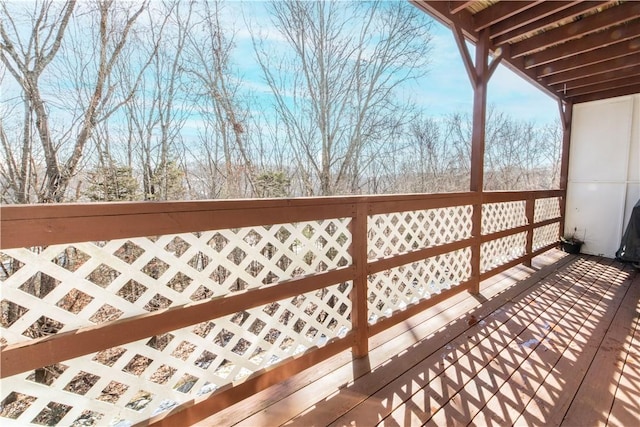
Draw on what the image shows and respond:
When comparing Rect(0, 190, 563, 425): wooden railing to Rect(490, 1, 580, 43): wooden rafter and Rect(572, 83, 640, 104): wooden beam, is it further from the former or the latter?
Rect(572, 83, 640, 104): wooden beam

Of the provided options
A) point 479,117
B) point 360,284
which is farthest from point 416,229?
point 479,117

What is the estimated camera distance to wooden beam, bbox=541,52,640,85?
3.56 metres

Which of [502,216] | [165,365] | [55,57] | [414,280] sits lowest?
[414,280]

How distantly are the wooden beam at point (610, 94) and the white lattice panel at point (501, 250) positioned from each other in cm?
284

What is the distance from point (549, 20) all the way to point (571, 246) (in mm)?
3962

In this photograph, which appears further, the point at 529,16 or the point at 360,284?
the point at 529,16

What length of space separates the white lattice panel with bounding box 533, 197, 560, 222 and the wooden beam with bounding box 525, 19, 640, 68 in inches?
78.9

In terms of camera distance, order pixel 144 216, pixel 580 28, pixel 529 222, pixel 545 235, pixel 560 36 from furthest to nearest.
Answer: pixel 545 235 < pixel 529 222 < pixel 560 36 < pixel 580 28 < pixel 144 216

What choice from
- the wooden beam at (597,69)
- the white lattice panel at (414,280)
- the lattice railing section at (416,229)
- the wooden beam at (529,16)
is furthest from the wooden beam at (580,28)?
the white lattice panel at (414,280)

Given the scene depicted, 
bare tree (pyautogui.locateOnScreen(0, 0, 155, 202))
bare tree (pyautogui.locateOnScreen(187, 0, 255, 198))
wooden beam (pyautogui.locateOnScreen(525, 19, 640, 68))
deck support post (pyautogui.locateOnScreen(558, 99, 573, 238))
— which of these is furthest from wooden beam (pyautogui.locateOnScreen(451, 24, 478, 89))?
bare tree (pyautogui.locateOnScreen(0, 0, 155, 202))

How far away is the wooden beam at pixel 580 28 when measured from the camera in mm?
2730

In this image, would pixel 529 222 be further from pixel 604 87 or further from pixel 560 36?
pixel 604 87

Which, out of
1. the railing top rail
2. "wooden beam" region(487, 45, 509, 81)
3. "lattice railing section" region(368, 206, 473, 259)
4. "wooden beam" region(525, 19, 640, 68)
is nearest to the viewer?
the railing top rail

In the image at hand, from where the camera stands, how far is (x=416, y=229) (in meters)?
2.63
